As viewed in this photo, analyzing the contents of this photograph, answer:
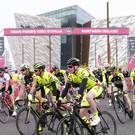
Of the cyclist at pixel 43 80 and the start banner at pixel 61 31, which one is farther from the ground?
the start banner at pixel 61 31

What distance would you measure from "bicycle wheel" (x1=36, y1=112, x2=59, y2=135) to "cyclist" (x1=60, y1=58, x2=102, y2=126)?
74cm

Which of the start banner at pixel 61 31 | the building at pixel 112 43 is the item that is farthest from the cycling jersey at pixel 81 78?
the building at pixel 112 43

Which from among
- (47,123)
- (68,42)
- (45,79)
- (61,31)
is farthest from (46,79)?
(68,42)

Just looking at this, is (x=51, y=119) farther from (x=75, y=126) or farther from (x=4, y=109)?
(x=4, y=109)

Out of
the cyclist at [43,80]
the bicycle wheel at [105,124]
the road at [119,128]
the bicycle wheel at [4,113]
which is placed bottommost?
the road at [119,128]

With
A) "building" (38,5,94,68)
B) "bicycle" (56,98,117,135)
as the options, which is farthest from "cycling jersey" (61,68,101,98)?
"building" (38,5,94,68)

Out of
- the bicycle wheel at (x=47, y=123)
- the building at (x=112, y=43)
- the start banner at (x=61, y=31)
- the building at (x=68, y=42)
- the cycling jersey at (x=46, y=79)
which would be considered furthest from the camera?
the building at (x=112, y=43)

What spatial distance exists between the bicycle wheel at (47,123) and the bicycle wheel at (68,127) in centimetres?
84

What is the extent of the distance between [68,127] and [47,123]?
119 centimetres

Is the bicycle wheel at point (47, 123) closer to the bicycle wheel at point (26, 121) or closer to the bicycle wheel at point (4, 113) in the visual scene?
the bicycle wheel at point (26, 121)

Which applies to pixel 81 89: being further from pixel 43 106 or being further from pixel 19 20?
pixel 19 20

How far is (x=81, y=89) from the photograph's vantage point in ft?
27.3

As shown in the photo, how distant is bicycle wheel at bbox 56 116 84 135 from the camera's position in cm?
840

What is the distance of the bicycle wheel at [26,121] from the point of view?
32.2 ft
